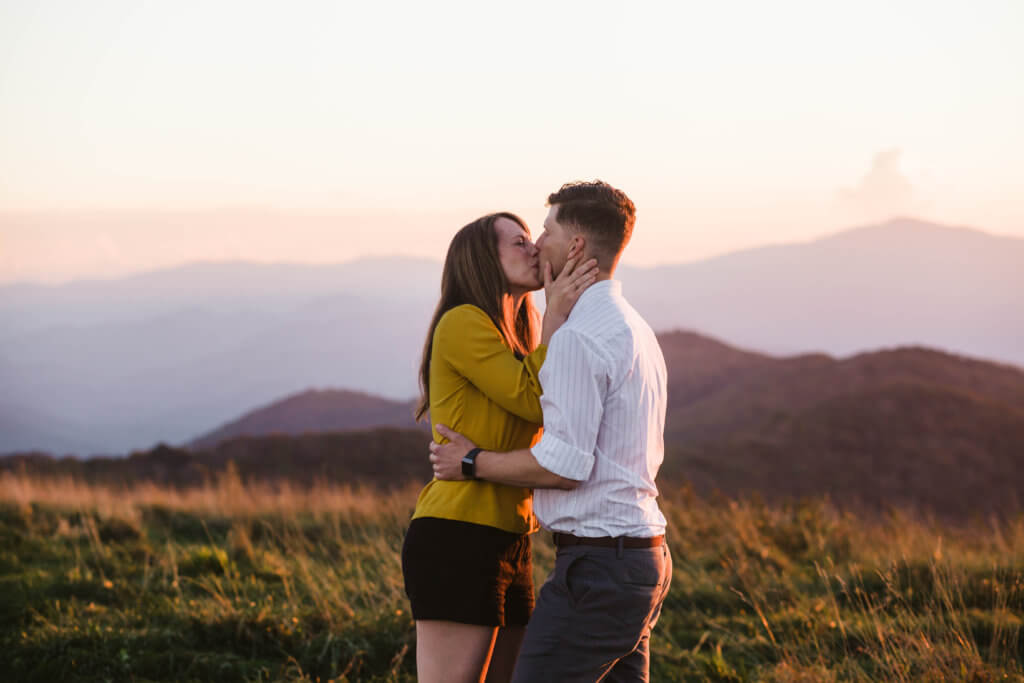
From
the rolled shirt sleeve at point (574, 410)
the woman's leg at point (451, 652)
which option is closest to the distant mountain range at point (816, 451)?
the woman's leg at point (451, 652)

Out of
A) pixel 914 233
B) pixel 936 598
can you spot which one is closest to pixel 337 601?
pixel 936 598

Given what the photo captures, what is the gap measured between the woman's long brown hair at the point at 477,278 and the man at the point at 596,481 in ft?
1.55

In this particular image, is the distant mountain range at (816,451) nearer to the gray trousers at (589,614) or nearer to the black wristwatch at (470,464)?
the black wristwatch at (470,464)

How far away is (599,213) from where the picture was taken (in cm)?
277

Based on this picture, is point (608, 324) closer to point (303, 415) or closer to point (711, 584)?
point (711, 584)

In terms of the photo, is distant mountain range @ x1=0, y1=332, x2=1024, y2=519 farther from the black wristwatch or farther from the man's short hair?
the man's short hair

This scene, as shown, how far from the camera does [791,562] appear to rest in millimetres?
7609

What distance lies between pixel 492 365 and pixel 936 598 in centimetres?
478

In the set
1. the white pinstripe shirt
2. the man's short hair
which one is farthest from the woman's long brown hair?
the white pinstripe shirt

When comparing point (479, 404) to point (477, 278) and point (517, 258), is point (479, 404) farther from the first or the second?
point (517, 258)

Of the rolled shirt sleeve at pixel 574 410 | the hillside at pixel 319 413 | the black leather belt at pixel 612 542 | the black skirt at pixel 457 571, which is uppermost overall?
the rolled shirt sleeve at pixel 574 410

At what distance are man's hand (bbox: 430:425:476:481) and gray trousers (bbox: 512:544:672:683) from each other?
1.69 ft

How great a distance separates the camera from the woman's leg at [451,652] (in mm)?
2949

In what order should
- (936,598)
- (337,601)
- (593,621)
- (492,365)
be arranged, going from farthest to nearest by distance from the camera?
(936,598), (337,601), (492,365), (593,621)
